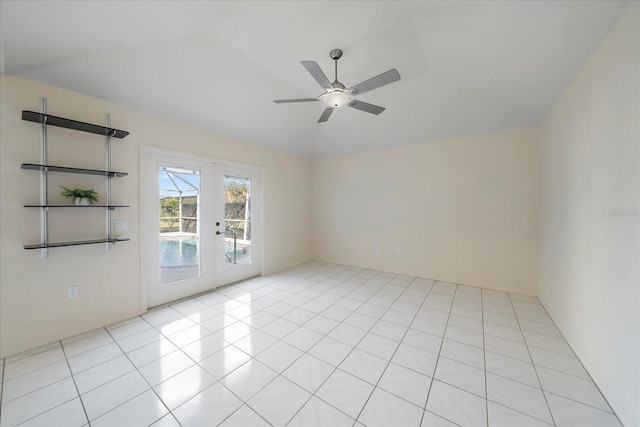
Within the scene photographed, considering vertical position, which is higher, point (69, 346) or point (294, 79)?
point (294, 79)

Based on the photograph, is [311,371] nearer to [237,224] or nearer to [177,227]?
[177,227]

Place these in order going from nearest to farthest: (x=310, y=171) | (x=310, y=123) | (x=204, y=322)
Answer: (x=204, y=322) < (x=310, y=123) < (x=310, y=171)

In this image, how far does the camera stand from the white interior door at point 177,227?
3.01 metres

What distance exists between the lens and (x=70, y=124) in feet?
7.45

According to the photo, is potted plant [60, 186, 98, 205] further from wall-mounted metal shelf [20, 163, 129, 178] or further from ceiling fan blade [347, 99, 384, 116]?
ceiling fan blade [347, 99, 384, 116]

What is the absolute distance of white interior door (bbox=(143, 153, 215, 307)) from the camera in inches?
118

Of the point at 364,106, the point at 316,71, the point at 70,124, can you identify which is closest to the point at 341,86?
A: the point at 316,71

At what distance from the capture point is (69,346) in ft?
7.29

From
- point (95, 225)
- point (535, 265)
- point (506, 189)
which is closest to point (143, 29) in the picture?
point (95, 225)

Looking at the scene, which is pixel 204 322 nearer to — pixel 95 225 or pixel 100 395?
pixel 100 395

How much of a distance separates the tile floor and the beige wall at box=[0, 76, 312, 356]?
25cm

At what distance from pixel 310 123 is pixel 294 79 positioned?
1247 mm

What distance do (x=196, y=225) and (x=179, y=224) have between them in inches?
9.4

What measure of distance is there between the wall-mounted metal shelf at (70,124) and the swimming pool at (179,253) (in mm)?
1402
